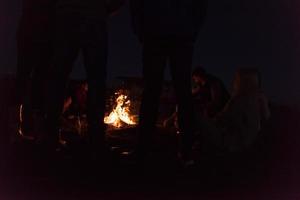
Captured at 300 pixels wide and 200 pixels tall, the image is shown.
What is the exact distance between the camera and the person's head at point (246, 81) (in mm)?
5227

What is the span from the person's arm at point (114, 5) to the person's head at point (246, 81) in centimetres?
168

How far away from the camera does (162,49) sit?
4.03 meters

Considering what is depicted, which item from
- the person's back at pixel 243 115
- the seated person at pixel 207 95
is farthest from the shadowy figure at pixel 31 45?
the seated person at pixel 207 95

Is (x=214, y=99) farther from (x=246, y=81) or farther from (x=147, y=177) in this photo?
(x=147, y=177)

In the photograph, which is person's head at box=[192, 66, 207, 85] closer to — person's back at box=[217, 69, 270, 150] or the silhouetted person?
the silhouetted person

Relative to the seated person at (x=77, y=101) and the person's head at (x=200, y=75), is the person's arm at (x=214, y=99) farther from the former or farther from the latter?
the seated person at (x=77, y=101)

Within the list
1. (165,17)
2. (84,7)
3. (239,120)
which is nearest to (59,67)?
(84,7)

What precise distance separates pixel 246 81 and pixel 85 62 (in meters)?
2.05

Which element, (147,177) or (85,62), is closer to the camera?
(147,177)

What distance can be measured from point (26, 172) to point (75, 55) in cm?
105

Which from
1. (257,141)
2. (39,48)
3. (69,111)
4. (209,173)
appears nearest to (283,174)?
(209,173)

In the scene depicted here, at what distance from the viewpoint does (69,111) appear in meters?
6.98

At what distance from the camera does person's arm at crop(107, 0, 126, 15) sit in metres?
4.21

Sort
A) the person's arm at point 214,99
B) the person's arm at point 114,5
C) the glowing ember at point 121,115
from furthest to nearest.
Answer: the glowing ember at point 121,115
the person's arm at point 214,99
the person's arm at point 114,5
